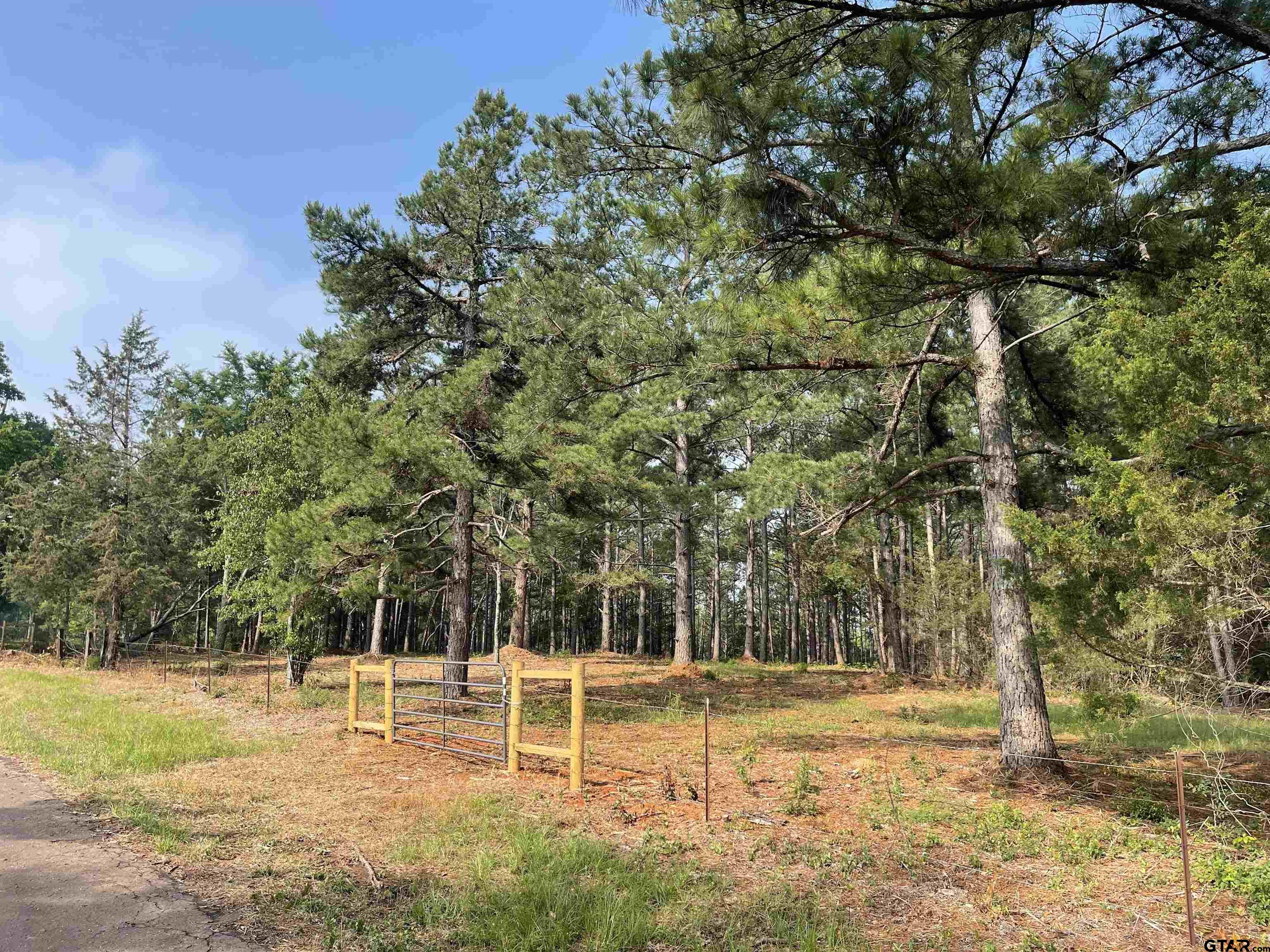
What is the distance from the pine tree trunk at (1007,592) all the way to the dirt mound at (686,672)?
41.0 feet

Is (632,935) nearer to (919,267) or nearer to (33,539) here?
(919,267)

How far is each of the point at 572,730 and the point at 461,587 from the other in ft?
21.0

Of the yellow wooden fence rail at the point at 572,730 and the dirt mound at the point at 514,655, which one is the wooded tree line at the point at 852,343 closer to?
the yellow wooden fence rail at the point at 572,730

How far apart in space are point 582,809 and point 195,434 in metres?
34.6

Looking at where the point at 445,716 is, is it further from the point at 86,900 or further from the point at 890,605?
the point at 890,605

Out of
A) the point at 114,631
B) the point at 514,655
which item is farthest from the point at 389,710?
the point at 114,631

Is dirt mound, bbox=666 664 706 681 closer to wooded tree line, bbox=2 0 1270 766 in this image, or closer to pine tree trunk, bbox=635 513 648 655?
wooded tree line, bbox=2 0 1270 766

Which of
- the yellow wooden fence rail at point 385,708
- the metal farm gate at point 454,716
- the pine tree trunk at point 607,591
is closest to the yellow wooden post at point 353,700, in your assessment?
the yellow wooden fence rail at point 385,708

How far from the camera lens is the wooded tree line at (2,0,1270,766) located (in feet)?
15.6

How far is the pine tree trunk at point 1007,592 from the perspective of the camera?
24.9 ft

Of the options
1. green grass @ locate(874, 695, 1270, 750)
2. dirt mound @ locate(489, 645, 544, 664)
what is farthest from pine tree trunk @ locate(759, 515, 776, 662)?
green grass @ locate(874, 695, 1270, 750)

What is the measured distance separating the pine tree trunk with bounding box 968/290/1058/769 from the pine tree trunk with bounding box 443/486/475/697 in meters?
8.86

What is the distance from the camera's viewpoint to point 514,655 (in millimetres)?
24391

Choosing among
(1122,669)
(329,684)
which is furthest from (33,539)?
(1122,669)
